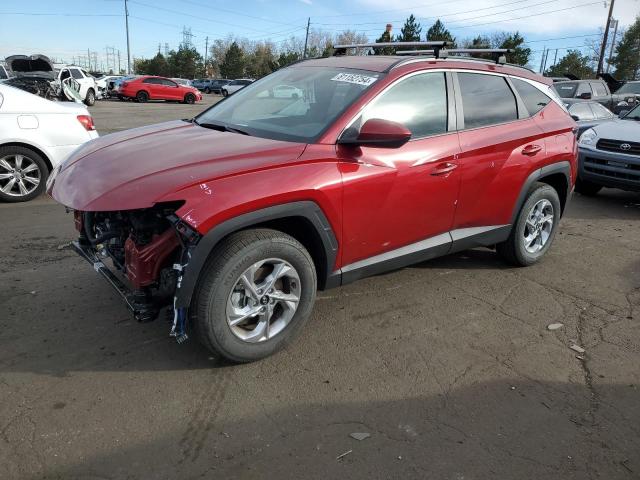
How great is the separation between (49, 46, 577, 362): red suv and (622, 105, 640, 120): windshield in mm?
5223

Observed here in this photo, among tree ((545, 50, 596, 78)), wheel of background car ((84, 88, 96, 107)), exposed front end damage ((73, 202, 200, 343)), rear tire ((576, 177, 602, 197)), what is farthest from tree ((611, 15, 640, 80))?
exposed front end damage ((73, 202, 200, 343))

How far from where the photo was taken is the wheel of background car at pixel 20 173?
6191 millimetres

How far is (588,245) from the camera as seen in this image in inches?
225

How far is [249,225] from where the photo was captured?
2826mm

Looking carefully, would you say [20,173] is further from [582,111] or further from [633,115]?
[582,111]

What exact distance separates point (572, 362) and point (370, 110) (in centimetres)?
207

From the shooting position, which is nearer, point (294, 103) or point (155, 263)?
point (155, 263)

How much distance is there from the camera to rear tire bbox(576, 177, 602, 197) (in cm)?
834

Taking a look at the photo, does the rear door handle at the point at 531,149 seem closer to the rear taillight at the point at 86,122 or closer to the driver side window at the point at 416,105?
the driver side window at the point at 416,105

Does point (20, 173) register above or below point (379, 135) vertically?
below

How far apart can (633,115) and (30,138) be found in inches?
356

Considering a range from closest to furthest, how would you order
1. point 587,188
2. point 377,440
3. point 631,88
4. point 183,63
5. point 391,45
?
point 377,440 → point 391,45 → point 587,188 → point 631,88 → point 183,63

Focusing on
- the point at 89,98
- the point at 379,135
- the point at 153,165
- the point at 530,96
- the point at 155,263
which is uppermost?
the point at 530,96

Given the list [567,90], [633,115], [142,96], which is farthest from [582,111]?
[142,96]
